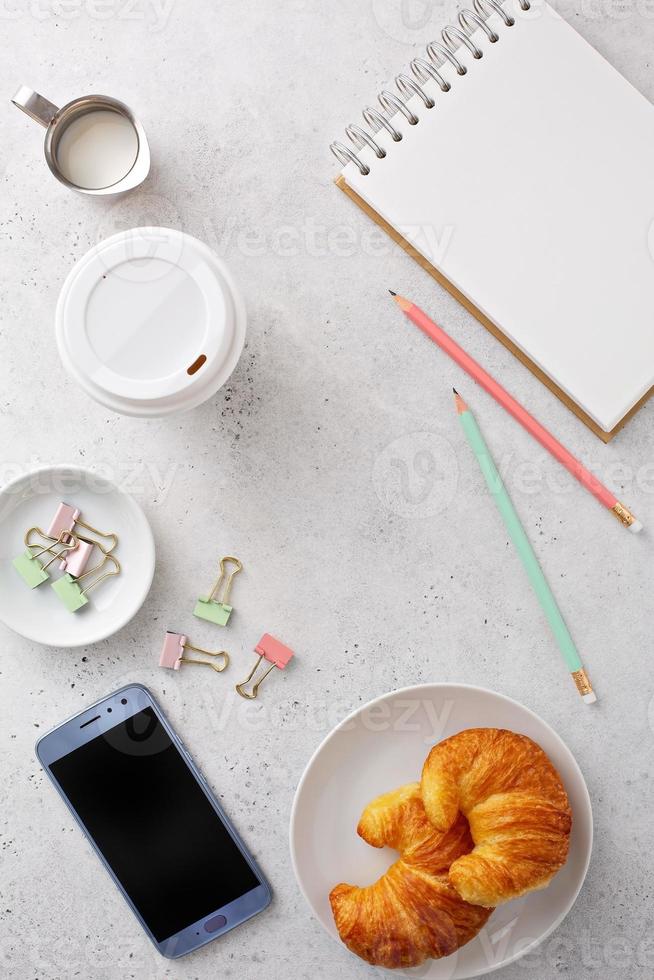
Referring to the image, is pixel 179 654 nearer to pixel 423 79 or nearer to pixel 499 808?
pixel 499 808

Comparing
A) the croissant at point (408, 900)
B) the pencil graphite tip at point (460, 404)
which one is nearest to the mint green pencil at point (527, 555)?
the pencil graphite tip at point (460, 404)

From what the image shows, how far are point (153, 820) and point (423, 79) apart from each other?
871 millimetres

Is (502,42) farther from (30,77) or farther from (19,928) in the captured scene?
(19,928)

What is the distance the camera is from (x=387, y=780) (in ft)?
2.99

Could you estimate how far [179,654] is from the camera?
37.2 inches

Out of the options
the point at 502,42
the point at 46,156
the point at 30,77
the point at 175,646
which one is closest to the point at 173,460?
the point at 175,646

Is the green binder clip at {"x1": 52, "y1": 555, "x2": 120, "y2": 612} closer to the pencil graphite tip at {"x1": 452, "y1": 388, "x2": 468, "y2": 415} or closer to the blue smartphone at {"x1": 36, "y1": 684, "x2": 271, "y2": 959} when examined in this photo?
the blue smartphone at {"x1": 36, "y1": 684, "x2": 271, "y2": 959}

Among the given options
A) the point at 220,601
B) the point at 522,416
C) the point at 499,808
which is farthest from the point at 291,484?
the point at 499,808

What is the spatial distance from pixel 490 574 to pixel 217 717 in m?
0.35

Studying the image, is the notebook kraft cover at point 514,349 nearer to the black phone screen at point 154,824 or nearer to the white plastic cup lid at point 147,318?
the white plastic cup lid at point 147,318

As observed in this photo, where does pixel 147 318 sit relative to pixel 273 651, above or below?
above

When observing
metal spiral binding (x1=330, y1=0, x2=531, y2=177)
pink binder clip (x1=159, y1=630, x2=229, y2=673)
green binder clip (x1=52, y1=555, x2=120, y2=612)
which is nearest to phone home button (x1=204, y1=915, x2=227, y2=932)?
pink binder clip (x1=159, y1=630, x2=229, y2=673)

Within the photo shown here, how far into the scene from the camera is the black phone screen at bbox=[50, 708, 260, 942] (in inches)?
37.1

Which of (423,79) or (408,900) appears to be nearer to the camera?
(408,900)
